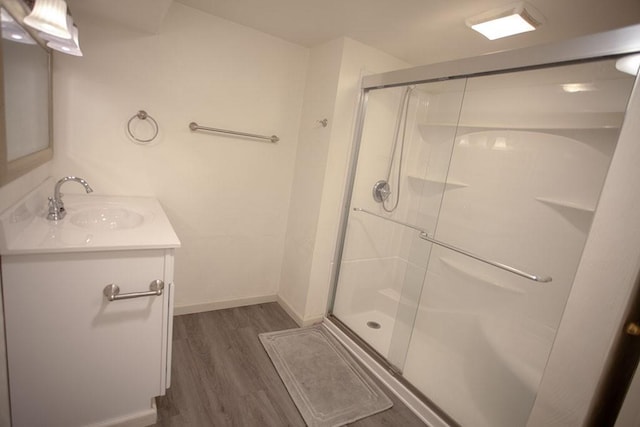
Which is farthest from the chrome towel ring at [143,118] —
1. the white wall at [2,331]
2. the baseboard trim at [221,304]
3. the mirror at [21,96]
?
the baseboard trim at [221,304]

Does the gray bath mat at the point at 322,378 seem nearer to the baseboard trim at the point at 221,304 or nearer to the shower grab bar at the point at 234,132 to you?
the baseboard trim at the point at 221,304

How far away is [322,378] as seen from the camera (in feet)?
5.95

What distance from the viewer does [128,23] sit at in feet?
5.40

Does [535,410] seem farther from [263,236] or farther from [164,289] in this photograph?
[263,236]

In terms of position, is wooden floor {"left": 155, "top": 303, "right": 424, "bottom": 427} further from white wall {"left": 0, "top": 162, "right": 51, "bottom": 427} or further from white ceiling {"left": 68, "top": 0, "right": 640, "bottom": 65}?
white ceiling {"left": 68, "top": 0, "right": 640, "bottom": 65}

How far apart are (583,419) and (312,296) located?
5.35 ft

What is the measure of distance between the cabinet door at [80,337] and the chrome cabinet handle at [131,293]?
0.06 feet

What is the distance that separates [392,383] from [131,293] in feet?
4.97

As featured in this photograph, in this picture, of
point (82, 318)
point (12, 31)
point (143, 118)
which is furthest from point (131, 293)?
point (143, 118)

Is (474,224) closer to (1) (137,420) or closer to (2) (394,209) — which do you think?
(2) (394,209)

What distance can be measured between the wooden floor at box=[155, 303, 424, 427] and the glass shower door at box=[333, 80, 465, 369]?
55 cm

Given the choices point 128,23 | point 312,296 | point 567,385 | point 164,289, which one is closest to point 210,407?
point 164,289

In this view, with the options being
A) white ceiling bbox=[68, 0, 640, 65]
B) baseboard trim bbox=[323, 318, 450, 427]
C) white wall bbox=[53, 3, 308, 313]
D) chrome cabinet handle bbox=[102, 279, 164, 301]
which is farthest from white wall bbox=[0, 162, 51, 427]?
baseboard trim bbox=[323, 318, 450, 427]

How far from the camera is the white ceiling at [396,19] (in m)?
1.35
